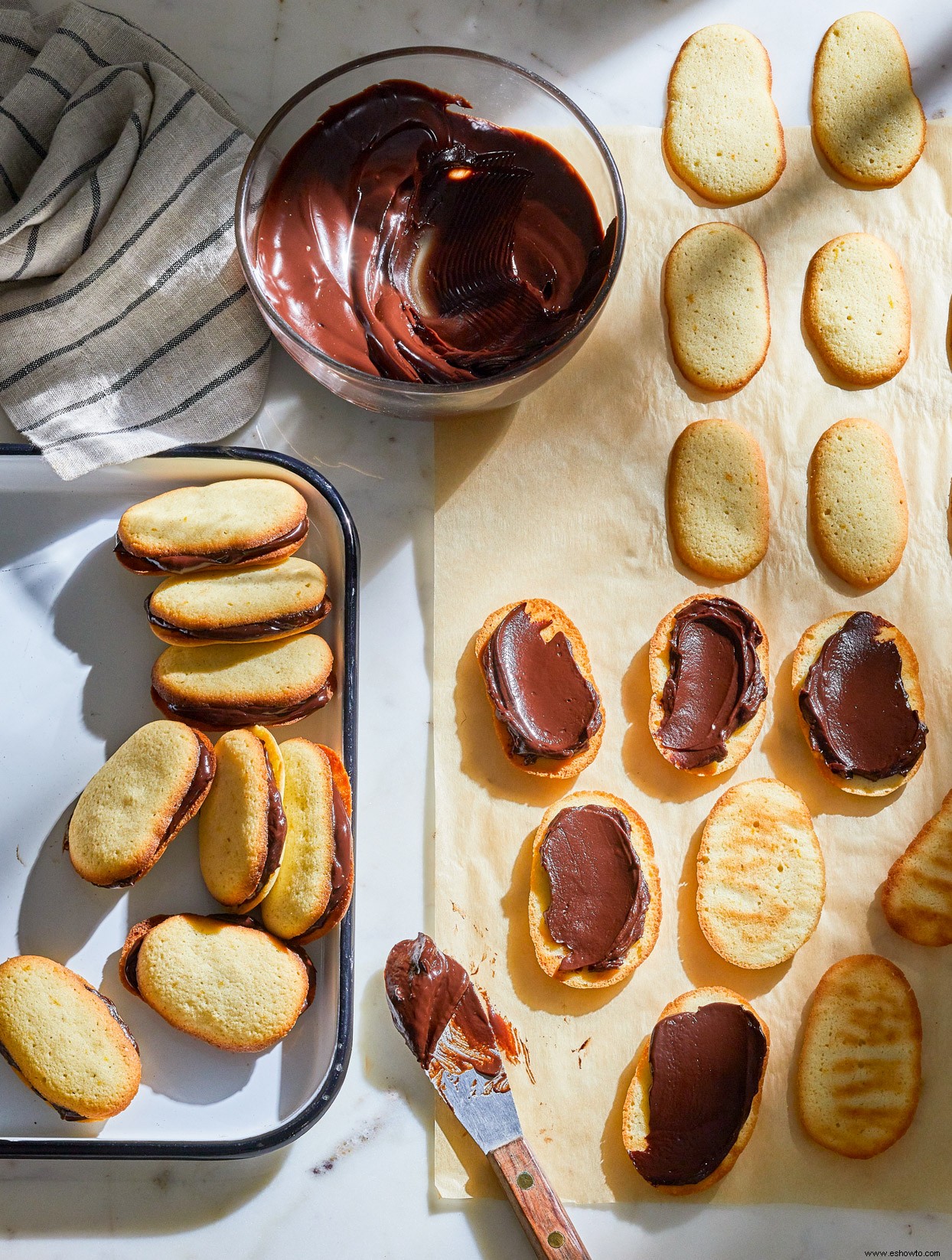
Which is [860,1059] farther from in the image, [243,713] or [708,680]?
[243,713]

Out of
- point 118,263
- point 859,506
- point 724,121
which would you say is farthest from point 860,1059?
point 118,263

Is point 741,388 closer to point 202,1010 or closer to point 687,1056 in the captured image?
point 687,1056

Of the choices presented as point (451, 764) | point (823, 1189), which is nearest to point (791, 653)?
point (451, 764)

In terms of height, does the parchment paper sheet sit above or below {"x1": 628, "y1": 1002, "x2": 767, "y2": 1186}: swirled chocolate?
above

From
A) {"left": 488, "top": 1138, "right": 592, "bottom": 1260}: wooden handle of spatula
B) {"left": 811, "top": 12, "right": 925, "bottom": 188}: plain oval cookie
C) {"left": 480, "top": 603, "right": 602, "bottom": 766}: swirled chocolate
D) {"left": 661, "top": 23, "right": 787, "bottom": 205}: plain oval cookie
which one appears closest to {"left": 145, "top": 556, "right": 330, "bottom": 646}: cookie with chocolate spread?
{"left": 480, "top": 603, "right": 602, "bottom": 766}: swirled chocolate

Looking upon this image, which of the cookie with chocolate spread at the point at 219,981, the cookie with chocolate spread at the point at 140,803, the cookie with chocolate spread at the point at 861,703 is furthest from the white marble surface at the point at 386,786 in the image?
the cookie with chocolate spread at the point at 861,703

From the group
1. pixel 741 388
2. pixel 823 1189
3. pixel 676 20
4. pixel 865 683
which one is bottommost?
pixel 823 1189

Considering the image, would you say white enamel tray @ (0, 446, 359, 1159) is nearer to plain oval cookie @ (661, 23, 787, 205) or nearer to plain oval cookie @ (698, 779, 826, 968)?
plain oval cookie @ (698, 779, 826, 968)
